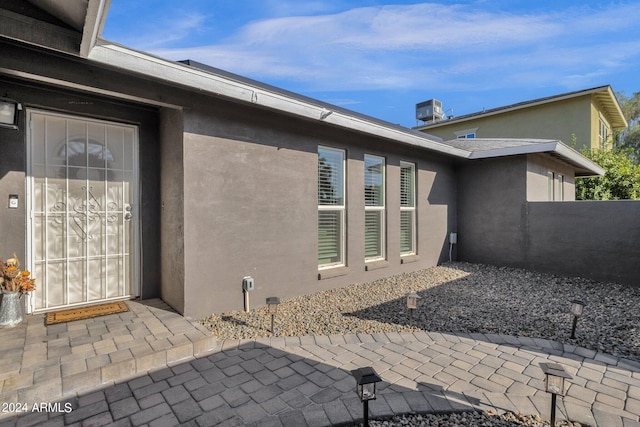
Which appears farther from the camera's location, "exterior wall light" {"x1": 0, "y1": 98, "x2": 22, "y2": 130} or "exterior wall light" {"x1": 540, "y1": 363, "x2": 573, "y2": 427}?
"exterior wall light" {"x1": 0, "y1": 98, "x2": 22, "y2": 130}

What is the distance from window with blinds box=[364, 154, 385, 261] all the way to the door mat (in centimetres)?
421

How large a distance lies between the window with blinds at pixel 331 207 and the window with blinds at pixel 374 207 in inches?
26.8

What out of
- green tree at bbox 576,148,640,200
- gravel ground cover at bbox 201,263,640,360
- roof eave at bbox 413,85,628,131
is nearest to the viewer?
gravel ground cover at bbox 201,263,640,360

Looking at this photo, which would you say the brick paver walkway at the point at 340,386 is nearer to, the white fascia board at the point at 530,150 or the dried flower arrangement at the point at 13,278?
the dried flower arrangement at the point at 13,278

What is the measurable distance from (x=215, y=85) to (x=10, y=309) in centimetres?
331

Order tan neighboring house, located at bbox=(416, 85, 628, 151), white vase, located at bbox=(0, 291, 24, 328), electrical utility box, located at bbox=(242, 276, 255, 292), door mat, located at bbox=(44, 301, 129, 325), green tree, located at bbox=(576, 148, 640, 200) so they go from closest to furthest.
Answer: white vase, located at bbox=(0, 291, 24, 328) < door mat, located at bbox=(44, 301, 129, 325) < electrical utility box, located at bbox=(242, 276, 255, 292) < green tree, located at bbox=(576, 148, 640, 200) < tan neighboring house, located at bbox=(416, 85, 628, 151)

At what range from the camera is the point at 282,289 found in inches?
183

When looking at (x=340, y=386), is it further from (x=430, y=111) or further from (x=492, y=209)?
(x=430, y=111)

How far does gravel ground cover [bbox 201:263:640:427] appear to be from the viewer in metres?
3.32

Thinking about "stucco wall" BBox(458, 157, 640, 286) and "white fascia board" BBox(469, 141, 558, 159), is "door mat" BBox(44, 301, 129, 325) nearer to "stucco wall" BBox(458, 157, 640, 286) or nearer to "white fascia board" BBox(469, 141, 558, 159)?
"stucco wall" BBox(458, 157, 640, 286)

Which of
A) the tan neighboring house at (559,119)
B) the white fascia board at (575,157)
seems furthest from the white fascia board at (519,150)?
the tan neighboring house at (559,119)

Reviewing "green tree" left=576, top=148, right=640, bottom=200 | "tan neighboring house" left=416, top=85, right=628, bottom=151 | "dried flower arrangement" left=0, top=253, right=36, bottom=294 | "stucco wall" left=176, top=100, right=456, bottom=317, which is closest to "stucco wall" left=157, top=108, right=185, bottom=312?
"stucco wall" left=176, top=100, right=456, bottom=317

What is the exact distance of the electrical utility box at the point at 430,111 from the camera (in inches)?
786

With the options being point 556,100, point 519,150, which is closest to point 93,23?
point 519,150
